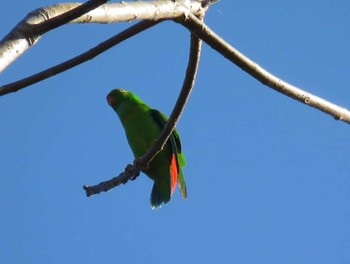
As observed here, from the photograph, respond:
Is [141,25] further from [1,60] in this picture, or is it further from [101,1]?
[1,60]

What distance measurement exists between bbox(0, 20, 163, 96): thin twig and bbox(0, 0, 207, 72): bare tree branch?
35mm

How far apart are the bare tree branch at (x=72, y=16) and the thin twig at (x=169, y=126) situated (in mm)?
247

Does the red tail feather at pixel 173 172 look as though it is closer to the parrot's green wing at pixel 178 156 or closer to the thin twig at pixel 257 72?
the parrot's green wing at pixel 178 156

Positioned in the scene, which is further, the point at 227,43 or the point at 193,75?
the point at 193,75

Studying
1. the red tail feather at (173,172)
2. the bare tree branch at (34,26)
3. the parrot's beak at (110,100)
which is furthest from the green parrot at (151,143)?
the bare tree branch at (34,26)

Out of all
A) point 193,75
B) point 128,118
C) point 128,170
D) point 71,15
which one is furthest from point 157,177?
point 71,15

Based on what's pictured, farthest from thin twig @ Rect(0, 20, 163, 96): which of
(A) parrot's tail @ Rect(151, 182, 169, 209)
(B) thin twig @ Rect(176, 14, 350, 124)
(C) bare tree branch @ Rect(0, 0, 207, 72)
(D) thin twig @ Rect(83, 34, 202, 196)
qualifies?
(A) parrot's tail @ Rect(151, 182, 169, 209)

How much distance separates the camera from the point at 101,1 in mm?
1747

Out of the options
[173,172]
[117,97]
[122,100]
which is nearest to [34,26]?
[173,172]

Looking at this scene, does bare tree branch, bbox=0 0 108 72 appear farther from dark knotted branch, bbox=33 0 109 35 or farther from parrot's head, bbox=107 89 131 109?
parrot's head, bbox=107 89 131 109

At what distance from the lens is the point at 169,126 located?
323 centimetres

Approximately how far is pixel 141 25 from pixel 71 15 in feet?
1.44

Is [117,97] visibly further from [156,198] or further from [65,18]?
[65,18]

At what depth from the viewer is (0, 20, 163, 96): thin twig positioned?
6.39 ft
